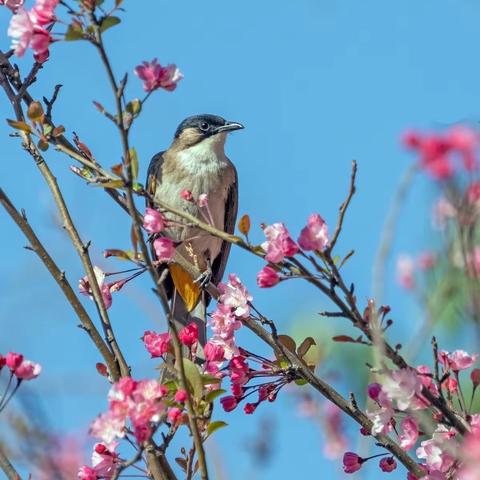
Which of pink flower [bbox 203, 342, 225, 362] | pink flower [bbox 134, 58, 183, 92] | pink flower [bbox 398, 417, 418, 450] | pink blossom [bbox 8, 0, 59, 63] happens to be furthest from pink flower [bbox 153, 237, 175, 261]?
pink flower [bbox 398, 417, 418, 450]

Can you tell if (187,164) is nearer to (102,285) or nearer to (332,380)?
(332,380)

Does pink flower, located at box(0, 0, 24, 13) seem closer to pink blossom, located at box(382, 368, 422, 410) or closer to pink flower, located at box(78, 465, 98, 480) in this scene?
pink flower, located at box(78, 465, 98, 480)

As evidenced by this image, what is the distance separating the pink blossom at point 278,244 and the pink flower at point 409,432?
60 centimetres

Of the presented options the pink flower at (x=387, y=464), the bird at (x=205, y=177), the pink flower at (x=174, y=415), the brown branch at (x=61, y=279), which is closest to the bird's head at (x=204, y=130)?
the bird at (x=205, y=177)

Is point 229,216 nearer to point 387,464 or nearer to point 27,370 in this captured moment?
point 387,464

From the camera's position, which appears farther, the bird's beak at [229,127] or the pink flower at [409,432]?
the bird's beak at [229,127]

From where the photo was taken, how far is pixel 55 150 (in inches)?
131

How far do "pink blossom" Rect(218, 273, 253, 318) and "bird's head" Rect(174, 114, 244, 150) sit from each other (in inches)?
135

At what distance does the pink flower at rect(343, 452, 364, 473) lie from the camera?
3.11 meters

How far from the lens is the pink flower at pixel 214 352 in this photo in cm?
326

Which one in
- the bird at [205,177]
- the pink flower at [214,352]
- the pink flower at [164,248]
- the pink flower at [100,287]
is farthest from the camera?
the bird at [205,177]

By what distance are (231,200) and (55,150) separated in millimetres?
3191

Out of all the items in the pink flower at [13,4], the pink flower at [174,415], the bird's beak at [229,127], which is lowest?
the pink flower at [174,415]

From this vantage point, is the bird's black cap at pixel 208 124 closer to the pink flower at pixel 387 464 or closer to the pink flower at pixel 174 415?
the pink flower at pixel 387 464
